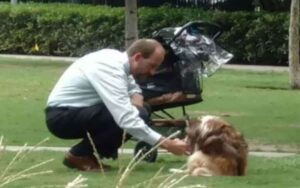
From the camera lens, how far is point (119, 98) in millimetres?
8219

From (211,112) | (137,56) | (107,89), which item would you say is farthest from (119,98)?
(211,112)

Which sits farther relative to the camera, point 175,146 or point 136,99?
point 136,99

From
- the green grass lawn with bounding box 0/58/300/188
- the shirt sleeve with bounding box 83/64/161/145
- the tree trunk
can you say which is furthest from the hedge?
the shirt sleeve with bounding box 83/64/161/145

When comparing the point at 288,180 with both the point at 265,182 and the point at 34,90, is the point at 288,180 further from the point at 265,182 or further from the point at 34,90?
the point at 34,90

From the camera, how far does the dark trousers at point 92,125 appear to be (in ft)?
28.3

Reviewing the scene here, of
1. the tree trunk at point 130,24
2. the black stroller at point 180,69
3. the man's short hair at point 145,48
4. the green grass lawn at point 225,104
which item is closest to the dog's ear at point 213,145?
the man's short hair at point 145,48

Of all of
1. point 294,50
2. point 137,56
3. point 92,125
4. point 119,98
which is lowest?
point 294,50

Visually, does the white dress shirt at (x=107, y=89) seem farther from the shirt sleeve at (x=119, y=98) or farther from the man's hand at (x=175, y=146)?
the man's hand at (x=175, y=146)

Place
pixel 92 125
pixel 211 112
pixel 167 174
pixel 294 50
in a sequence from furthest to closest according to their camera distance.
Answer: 1. pixel 294 50
2. pixel 211 112
3. pixel 92 125
4. pixel 167 174

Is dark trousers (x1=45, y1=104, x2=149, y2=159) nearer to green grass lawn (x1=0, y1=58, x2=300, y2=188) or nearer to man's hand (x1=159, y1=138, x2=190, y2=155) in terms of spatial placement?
green grass lawn (x1=0, y1=58, x2=300, y2=188)

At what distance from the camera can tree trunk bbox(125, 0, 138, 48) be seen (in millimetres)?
18641

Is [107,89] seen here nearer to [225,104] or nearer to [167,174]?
[167,174]

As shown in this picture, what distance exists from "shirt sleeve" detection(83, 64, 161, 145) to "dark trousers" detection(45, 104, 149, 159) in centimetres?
24

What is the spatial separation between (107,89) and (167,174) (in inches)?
38.3
